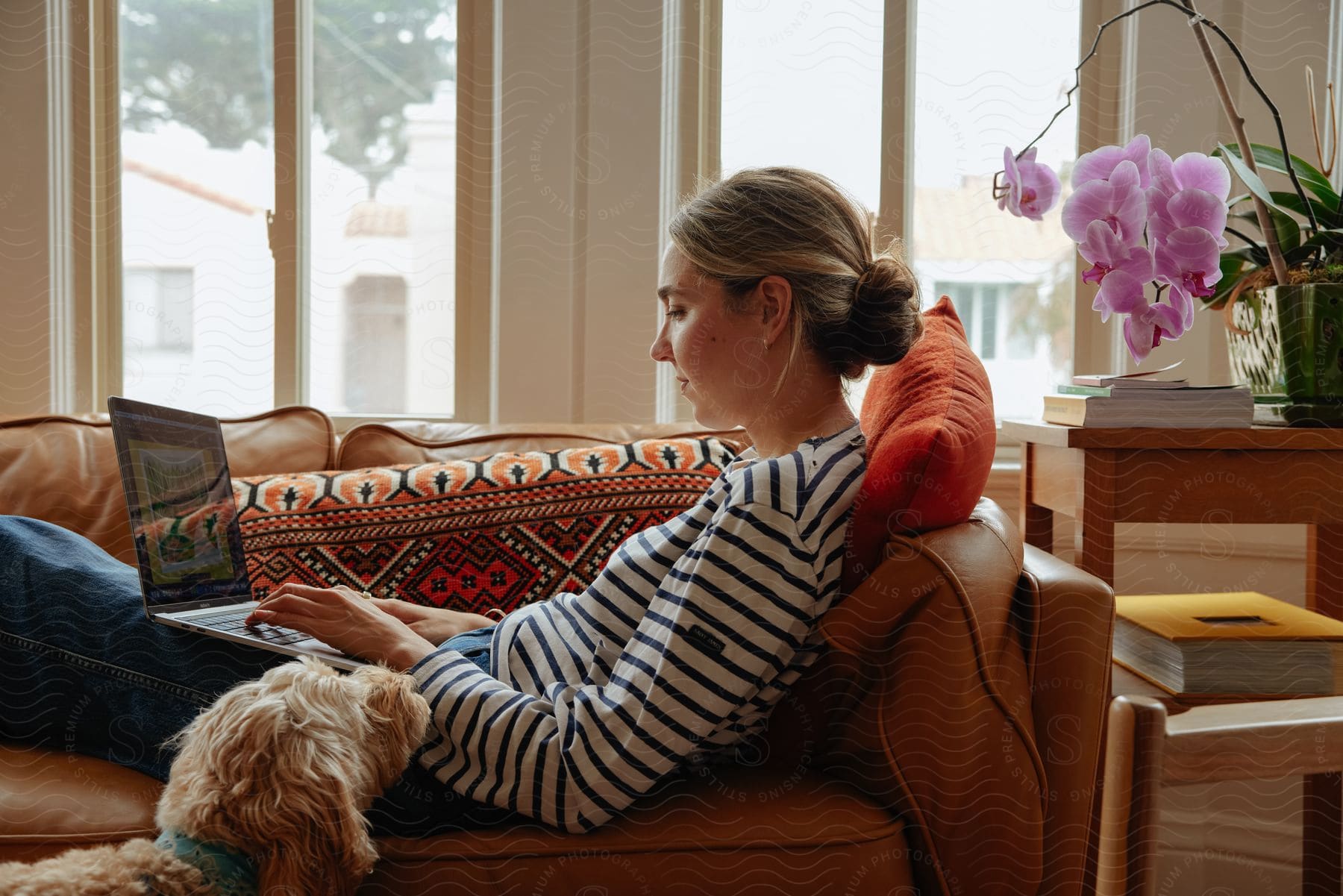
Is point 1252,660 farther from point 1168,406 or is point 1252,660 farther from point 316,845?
point 316,845

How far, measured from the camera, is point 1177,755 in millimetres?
409

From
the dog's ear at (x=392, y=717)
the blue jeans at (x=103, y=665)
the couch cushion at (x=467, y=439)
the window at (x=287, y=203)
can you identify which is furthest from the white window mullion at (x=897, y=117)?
the dog's ear at (x=392, y=717)

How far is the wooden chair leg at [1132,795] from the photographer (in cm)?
39

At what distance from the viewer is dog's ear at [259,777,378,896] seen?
0.73 meters

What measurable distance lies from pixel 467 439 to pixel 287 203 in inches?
31.8

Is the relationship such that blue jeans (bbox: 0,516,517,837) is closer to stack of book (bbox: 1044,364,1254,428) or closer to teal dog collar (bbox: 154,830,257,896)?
teal dog collar (bbox: 154,830,257,896)

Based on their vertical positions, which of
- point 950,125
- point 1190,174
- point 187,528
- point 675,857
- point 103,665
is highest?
point 950,125

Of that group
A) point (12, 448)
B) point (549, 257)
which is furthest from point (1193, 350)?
point (12, 448)

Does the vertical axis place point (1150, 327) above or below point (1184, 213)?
below

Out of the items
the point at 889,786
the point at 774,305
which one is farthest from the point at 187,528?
the point at 889,786

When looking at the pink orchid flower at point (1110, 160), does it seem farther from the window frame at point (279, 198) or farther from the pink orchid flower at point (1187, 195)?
the window frame at point (279, 198)

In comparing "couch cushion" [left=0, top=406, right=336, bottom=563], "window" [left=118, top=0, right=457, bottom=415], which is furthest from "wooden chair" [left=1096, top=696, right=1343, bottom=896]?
"window" [left=118, top=0, right=457, bottom=415]

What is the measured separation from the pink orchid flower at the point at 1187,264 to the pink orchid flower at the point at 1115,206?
39 millimetres

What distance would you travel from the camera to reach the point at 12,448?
1613 mm
